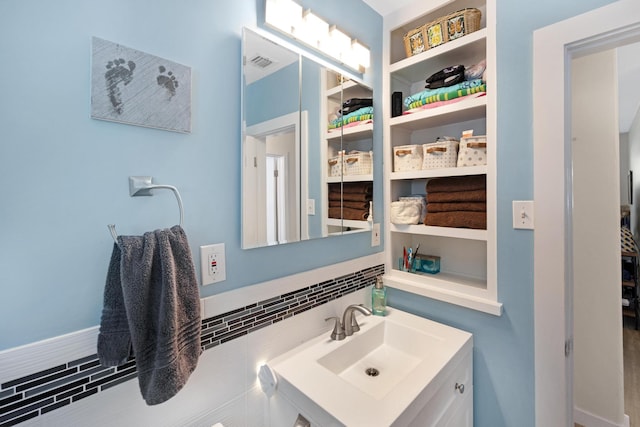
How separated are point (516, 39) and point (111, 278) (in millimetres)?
1654

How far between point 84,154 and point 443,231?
140 cm

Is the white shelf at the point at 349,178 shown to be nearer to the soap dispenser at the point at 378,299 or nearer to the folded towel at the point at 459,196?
the folded towel at the point at 459,196

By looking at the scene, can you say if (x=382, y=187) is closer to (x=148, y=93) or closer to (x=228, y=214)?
(x=228, y=214)

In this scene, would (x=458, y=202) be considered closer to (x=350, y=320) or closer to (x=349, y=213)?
(x=349, y=213)

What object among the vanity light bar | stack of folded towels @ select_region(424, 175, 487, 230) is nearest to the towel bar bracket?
the vanity light bar

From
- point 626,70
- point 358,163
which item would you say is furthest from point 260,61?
point 626,70

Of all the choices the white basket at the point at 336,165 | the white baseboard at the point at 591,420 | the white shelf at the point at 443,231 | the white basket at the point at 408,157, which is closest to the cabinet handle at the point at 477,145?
the white basket at the point at 408,157

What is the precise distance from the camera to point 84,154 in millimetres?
706

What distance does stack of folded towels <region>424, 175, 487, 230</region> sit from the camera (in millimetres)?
1314

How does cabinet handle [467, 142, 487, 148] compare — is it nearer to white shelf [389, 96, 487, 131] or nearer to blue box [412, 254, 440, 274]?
white shelf [389, 96, 487, 131]

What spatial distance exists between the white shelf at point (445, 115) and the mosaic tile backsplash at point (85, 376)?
1070 mm

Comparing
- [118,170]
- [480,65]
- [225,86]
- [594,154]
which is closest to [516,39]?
[480,65]

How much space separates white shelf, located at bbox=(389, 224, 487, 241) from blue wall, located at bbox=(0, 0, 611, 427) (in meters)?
0.10

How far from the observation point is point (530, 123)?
1.15 metres
